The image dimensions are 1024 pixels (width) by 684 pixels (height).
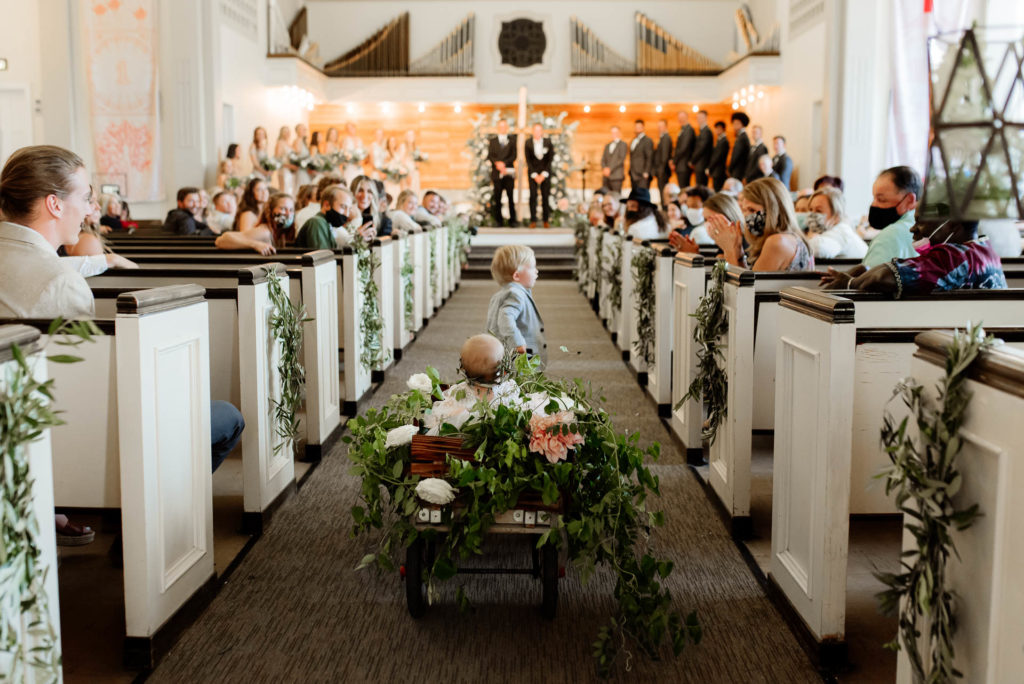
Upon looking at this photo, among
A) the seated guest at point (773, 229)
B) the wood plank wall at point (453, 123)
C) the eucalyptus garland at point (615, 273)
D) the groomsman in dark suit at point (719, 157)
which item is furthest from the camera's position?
the wood plank wall at point (453, 123)

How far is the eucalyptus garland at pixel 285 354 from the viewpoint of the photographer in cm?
376

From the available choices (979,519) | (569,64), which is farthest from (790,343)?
(569,64)

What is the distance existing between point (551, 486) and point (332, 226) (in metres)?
3.88

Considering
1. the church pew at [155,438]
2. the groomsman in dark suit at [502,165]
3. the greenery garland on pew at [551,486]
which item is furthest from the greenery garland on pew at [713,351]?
the groomsman in dark suit at [502,165]

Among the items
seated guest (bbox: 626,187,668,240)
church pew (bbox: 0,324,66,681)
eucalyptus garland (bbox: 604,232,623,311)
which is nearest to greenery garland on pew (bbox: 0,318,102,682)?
church pew (bbox: 0,324,66,681)

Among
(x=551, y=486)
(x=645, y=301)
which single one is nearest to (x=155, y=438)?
(x=551, y=486)

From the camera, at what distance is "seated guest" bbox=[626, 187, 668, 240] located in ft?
25.5

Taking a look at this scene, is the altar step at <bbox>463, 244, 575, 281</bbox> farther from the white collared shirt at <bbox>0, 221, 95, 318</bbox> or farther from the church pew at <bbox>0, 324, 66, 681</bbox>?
the church pew at <bbox>0, 324, 66, 681</bbox>

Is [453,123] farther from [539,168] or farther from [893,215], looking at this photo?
[893,215]

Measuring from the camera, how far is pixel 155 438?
254 centimetres

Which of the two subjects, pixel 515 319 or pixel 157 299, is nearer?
pixel 157 299

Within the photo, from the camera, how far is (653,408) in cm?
556

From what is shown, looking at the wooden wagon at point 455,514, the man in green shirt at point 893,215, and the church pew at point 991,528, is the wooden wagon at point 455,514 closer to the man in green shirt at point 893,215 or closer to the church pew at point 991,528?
the church pew at point 991,528

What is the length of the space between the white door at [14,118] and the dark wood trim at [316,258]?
8.45 m
